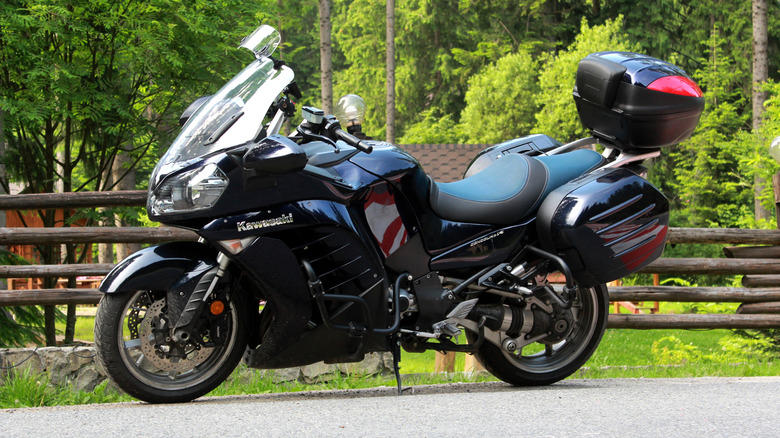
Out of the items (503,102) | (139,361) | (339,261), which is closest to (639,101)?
→ (339,261)

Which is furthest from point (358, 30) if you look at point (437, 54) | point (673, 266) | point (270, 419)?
point (270, 419)

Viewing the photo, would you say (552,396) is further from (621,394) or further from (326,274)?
(326,274)

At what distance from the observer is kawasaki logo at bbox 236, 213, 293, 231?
3961 mm

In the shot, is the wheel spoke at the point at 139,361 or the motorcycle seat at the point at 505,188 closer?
the wheel spoke at the point at 139,361

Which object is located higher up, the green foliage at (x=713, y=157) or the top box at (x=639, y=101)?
the top box at (x=639, y=101)

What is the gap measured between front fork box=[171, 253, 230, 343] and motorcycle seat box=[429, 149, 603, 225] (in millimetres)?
1185

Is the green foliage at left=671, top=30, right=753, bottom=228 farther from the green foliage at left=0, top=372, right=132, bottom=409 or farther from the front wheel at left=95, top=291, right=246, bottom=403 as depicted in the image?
the front wheel at left=95, top=291, right=246, bottom=403

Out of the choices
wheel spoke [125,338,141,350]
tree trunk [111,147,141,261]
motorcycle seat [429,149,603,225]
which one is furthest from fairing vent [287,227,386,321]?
tree trunk [111,147,141,261]

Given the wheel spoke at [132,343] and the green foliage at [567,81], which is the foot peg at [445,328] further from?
the green foliage at [567,81]

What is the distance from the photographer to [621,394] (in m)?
4.45

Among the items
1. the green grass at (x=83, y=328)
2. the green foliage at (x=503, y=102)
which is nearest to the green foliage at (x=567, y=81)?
the green foliage at (x=503, y=102)

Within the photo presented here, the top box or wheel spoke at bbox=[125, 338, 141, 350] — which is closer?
wheel spoke at bbox=[125, 338, 141, 350]

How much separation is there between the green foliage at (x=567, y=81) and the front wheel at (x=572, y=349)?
21746mm

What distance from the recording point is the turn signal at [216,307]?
4062mm
